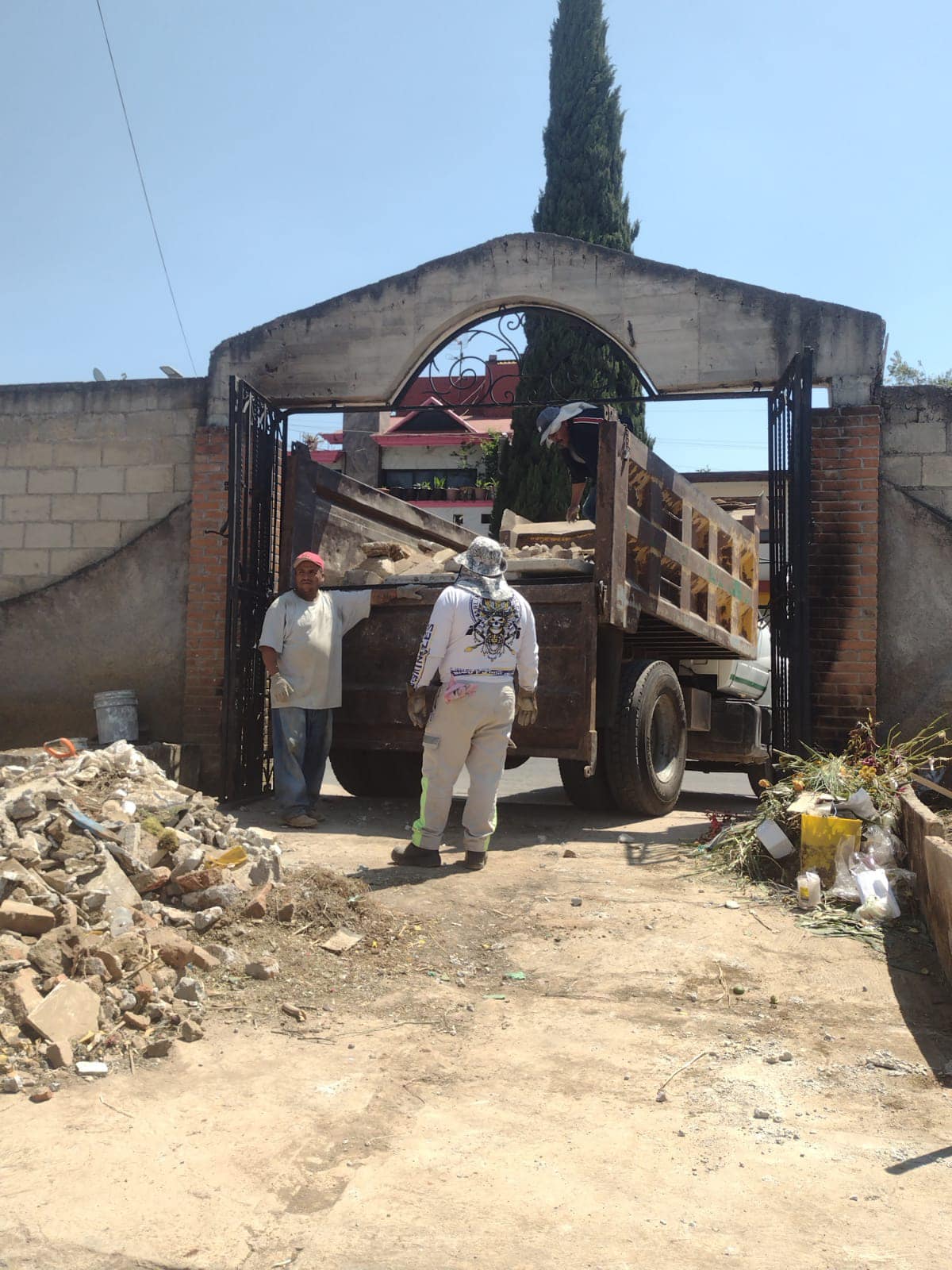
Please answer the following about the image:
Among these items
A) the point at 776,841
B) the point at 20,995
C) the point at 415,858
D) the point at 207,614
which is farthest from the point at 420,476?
the point at 20,995

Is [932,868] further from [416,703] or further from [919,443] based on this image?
[919,443]

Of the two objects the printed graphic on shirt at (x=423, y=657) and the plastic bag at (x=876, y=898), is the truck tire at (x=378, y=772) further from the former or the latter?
the plastic bag at (x=876, y=898)

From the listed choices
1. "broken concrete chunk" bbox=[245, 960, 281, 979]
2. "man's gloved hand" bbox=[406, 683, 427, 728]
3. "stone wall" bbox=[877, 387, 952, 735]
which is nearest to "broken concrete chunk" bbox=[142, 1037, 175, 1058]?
"broken concrete chunk" bbox=[245, 960, 281, 979]

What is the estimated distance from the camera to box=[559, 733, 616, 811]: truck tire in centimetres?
751

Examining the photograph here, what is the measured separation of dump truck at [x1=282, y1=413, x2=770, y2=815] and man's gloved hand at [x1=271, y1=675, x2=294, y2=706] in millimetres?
453

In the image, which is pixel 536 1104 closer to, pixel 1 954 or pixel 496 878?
pixel 1 954

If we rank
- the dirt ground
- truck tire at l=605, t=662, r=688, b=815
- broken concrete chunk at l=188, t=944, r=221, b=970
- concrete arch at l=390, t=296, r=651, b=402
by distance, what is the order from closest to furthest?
the dirt ground, broken concrete chunk at l=188, t=944, r=221, b=970, truck tire at l=605, t=662, r=688, b=815, concrete arch at l=390, t=296, r=651, b=402

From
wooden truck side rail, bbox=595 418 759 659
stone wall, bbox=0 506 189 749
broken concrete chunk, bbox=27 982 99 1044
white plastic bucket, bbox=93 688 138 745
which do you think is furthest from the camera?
stone wall, bbox=0 506 189 749

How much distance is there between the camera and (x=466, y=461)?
93.6ft

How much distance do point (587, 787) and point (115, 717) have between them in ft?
12.2

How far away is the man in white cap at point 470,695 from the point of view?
5742mm

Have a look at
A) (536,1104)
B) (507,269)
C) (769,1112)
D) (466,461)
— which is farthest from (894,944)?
(466,461)

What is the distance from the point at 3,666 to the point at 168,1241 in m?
7.58

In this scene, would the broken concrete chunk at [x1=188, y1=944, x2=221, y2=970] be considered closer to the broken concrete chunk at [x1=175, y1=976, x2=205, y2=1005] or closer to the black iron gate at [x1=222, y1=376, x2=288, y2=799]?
the broken concrete chunk at [x1=175, y1=976, x2=205, y2=1005]
